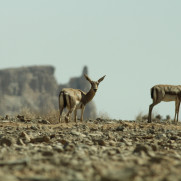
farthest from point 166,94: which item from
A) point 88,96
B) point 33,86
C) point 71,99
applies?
point 33,86

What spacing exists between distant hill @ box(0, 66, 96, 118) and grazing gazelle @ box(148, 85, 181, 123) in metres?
138

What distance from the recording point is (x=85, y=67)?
17875cm

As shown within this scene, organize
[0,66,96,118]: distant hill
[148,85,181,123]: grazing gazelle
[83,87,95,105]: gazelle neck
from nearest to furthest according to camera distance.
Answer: [83,87,95,105]: gazelle neck < [148,85,181,123]: grazing gazelle < [0,66,96,118]: distant hill

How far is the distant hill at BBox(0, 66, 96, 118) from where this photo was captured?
16312 centimetres

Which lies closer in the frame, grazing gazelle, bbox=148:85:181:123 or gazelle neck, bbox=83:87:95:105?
gazelle neck, bbox=83:87:95:105

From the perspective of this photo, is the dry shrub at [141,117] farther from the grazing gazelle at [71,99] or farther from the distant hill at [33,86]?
the distant hill at [33,86]

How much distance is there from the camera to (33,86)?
571ft

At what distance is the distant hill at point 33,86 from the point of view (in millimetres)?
163125

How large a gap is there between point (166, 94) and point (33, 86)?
154839 millimetres

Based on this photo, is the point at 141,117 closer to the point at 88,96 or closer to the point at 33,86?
the point at 88,96

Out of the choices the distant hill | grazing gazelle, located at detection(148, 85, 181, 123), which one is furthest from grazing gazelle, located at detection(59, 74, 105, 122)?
the distant hill

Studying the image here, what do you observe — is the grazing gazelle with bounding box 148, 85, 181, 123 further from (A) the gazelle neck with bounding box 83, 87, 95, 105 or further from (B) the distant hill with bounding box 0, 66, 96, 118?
(B) the distant hill with bounding box 0, 66, 96, 118

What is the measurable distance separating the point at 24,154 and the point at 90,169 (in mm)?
2107

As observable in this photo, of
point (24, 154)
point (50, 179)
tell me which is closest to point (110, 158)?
point (24, 154)
